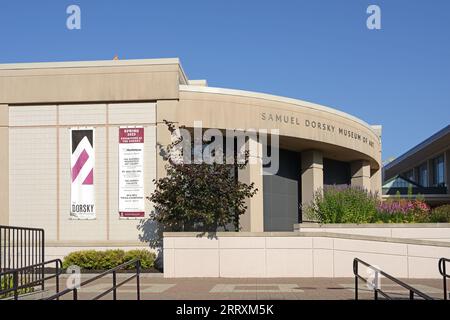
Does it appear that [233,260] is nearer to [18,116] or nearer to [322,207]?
[322,207]

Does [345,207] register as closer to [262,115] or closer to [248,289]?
[262,115]

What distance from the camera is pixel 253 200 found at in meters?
25.8

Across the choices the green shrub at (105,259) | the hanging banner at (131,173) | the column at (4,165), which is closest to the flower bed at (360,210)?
the green shrub at (105,259)

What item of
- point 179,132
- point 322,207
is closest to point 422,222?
point 322,207

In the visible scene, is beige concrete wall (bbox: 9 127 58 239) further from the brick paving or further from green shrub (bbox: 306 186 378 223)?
green shrub (bbox: 306 186 378 223)

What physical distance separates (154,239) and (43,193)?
4407 millimetres

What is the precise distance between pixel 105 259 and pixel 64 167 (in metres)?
3.91

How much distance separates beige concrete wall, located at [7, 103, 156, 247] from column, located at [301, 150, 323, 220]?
1128 centimetres

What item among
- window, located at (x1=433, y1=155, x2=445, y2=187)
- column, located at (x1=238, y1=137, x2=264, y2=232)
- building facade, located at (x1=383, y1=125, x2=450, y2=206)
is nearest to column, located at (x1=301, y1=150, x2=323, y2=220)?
column, located at (x1=238, y1=137, x2=264, y2=232)

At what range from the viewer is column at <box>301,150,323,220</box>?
104ft

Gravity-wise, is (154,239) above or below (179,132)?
below
